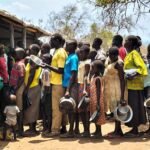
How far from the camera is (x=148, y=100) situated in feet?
24.7

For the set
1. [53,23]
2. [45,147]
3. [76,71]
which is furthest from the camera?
[53,23]

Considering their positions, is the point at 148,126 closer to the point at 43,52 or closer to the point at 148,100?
the point at 148,100

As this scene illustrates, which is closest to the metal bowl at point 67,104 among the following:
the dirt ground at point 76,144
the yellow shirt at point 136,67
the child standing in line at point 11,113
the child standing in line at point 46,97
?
the dirt ground at point 76,144

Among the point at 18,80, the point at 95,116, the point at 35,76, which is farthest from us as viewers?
the point at 35,76

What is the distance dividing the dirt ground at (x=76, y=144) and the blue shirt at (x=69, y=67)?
0.99 m

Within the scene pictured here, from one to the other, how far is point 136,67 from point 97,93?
78 cm

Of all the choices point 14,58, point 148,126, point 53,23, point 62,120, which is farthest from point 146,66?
point 53,23

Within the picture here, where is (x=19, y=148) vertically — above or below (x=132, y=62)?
below

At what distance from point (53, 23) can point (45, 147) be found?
34.8 metres

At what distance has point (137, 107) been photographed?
24.8 feet

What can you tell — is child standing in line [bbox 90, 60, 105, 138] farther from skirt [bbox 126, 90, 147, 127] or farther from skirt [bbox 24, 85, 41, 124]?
skirt [bbox 24, 85, 41, 124]

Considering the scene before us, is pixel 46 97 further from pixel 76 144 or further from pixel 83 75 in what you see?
pixel 76 144

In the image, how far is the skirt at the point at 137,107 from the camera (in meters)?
7.55

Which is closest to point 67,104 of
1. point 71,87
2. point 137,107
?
point 71,87
